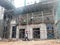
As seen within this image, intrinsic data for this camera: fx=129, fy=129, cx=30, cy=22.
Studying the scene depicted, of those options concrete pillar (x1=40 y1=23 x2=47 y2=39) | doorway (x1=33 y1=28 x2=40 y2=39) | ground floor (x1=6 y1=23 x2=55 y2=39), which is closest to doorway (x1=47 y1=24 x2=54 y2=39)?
ground floor (x1=6 y1=23 x2=55 y2=39)

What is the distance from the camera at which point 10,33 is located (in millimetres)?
14359

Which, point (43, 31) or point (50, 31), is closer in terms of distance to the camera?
point (50, 31)

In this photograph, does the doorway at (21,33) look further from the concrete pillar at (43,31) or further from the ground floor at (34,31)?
the concrete pillar at (43,31)

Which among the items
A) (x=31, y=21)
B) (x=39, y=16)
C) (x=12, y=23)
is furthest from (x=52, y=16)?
(x=12, y=23)

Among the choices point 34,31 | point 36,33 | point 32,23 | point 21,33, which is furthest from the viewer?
point 21,33

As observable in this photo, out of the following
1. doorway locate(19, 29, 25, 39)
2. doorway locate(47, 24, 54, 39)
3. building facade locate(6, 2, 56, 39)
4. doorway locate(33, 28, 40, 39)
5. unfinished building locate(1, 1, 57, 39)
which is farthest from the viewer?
doorway locate(19, 29, 25, 39)

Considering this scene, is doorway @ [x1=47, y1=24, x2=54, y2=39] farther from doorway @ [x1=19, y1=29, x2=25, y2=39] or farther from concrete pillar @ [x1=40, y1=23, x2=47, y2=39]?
doorway @ [x1=19, y1=29, x2=25, y2=39]

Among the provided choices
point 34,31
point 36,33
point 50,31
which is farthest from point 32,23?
point 50,31

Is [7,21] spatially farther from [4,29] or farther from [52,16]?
[52,16]

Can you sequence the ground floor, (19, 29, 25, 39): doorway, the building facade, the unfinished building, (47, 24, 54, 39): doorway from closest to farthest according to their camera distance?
the unfinished building, (47, 24, 54, 39): doorway, the building facade, the ground floor, (19, 29, 25, 39): doorway

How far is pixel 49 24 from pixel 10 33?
4.59 meters

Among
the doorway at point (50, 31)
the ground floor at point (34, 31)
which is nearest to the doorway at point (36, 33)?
the ground floor at point (34, 31)

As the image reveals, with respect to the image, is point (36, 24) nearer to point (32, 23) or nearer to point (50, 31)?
point (32, 23)

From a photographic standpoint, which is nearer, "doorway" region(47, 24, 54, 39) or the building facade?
"doorway" region(47, 24, 54, 39)
